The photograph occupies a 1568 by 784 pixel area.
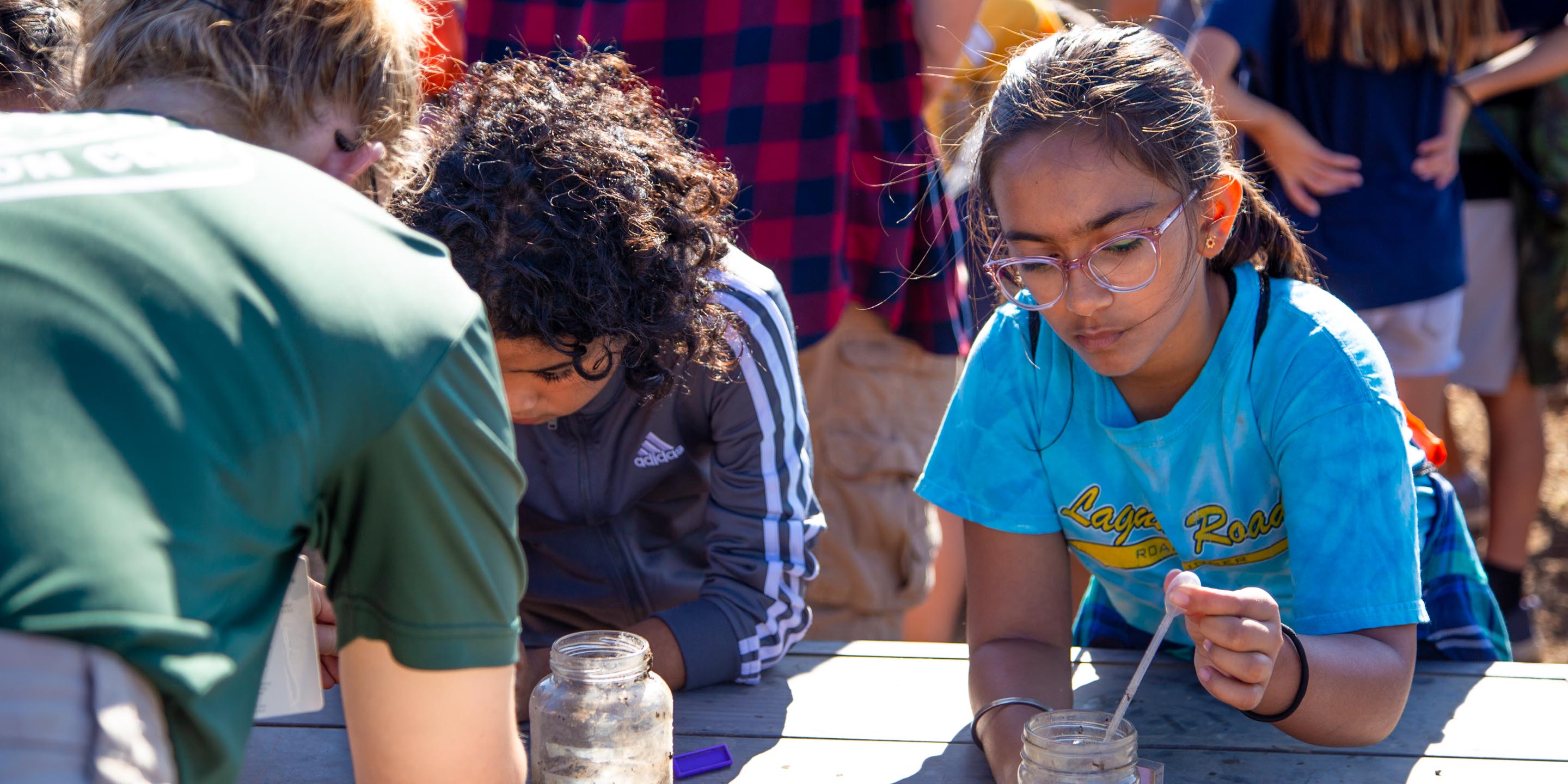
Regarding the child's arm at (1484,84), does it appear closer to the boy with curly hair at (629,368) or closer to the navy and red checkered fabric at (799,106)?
the navy and red checkered fabric at (799,106)

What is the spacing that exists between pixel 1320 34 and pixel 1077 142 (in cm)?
157

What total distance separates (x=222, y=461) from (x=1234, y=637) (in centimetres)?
90

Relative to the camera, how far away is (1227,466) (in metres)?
1.56

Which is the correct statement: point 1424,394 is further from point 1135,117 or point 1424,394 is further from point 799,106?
point 1135,117

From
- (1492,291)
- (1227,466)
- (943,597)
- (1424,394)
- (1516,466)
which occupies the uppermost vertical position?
(1227,466)

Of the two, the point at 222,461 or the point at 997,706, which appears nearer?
the point at 222,461

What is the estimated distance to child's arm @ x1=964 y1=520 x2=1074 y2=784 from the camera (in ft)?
5.09

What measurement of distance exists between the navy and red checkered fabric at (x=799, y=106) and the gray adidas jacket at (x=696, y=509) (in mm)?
789

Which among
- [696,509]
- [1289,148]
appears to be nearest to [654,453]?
[696,509]

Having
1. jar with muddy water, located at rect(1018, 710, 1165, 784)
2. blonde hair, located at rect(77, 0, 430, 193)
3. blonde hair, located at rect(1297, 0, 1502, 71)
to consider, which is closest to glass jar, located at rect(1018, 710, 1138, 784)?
jar with muddy water, located at rect(1018, 710, 1165, 784)

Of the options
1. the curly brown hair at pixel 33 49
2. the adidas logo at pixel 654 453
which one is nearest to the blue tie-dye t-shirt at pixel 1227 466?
the adidas logo at pixel 654 453

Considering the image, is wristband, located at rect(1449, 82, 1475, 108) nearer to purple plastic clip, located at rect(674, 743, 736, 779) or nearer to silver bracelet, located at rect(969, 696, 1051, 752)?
silver bracelet, located at rect(969, 696, 1051, 752)

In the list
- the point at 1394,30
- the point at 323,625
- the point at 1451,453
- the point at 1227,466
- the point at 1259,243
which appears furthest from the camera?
the point at 1451,453

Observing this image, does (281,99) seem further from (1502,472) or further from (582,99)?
(1502,472)
